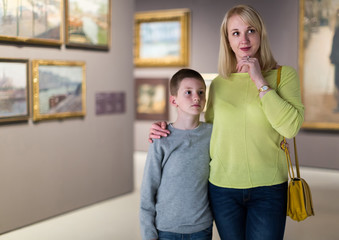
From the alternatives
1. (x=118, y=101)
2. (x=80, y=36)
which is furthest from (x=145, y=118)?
(x=80, y=36)

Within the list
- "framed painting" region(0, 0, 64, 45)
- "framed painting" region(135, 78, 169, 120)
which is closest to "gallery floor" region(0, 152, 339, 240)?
"framed painting" region(0, 0, 64, 45)

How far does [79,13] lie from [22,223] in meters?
2.58

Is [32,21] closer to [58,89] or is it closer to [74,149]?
[58,89]

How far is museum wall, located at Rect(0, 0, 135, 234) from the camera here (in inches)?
191

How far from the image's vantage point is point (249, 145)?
2.41 meters

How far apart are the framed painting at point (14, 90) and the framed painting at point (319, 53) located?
2.89 m

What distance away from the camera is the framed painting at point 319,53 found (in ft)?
13.4

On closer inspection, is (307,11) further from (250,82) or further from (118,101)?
(118,101)

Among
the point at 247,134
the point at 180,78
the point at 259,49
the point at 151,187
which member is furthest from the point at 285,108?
the point at 151,187

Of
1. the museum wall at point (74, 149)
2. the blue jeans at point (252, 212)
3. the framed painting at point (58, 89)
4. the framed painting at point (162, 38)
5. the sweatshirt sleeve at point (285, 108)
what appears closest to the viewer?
the sweatshirt sleeve at point (285, 108)

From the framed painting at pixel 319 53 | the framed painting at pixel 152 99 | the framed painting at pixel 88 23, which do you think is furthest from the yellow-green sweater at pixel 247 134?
the framed painting at pixel 152 99

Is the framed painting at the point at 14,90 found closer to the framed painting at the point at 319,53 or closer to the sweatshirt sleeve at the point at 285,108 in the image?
the framed painting at the point at 319,53

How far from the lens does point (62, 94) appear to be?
5402 mm

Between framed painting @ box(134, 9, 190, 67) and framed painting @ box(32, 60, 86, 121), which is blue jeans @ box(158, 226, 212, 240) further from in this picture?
framed painting @ box(134, 9, 190, 67)
